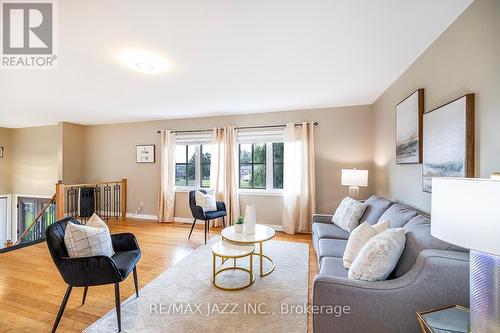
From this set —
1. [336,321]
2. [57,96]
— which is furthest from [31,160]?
[336,321]

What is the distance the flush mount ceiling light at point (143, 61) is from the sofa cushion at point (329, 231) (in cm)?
265

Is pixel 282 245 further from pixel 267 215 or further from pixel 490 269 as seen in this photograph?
pixel 490 269

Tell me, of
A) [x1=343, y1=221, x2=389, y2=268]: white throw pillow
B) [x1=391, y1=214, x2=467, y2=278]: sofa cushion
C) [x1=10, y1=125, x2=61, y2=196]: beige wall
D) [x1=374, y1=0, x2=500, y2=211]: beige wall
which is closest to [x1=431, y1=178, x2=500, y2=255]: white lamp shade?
[x1=391, y1=214, x2=467, y2=278]: sofa cushion

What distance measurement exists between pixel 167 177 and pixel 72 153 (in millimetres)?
2668

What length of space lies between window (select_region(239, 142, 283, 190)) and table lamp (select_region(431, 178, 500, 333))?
135 inches

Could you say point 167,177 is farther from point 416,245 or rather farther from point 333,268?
point 416,245

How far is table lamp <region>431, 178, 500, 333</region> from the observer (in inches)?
32.4

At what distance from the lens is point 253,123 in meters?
4.48

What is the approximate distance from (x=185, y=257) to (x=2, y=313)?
171cm

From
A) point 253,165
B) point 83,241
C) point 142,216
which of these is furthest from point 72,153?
point 83,241

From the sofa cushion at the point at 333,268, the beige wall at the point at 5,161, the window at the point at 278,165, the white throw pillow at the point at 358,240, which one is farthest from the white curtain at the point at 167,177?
the beige wall at the point at 5,161

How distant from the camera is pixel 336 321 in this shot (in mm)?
1379

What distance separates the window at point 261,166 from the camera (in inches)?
177

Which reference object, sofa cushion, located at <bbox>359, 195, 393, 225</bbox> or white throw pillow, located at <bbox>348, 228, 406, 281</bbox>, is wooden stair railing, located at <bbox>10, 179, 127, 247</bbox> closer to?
sofa cushion, located at <bbox>359, 195, 393, 225</bbox>
